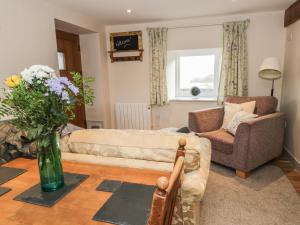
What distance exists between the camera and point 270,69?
9.97 ft

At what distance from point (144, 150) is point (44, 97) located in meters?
0.72

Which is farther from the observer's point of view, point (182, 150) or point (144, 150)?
point (144, 150)

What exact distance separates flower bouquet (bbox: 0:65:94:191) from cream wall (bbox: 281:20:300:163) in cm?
292

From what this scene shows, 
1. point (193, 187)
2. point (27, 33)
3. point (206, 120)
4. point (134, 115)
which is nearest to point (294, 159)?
point (206, 120)

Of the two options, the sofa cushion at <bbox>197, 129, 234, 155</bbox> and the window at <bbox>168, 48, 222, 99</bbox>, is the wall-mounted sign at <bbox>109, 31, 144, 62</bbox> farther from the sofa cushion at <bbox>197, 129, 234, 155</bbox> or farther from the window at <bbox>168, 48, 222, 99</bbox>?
the sofa cushion at <bbox>197, 129, 234, 155</bbox>

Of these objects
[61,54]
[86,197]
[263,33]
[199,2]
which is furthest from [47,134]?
[263,33]

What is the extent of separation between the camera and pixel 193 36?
3689mm

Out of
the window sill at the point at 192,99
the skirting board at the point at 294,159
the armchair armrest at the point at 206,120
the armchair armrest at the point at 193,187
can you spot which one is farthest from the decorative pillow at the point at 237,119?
the armchair armrest at the point at 193,187

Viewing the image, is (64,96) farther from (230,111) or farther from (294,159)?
(294,159)

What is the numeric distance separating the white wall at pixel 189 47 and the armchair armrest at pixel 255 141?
3.88ft

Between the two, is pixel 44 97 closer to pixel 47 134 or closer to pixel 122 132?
pixel 47 134

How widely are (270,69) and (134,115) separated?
7.93 ft

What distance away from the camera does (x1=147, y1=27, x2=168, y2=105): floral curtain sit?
376cm

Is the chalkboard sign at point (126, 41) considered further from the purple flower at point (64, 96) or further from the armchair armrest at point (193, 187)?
the purple flower at point (64, 96)
